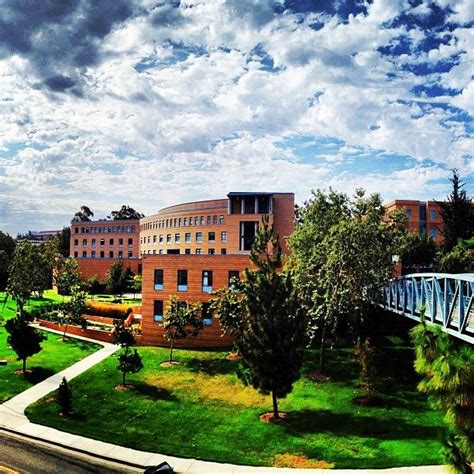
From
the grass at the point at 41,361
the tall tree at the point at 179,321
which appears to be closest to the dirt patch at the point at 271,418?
the tall tree at the point at 179,321

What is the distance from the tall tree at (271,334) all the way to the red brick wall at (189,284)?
1508 centimetres

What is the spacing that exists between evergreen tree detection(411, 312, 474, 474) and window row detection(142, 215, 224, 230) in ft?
Answer: 223

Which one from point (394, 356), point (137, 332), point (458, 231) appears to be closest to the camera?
point (394, 356)

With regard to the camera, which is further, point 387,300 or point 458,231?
point 458,231

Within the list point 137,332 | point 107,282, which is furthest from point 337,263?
point 107,282

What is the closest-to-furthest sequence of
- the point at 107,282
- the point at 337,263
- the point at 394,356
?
1. the point at 337,263
2. the point at 394,356
3. the point at 107,282

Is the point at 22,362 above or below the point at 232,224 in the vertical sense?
below

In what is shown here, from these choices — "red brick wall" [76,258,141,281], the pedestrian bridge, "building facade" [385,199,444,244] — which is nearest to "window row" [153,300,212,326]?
the pedestrian bridge

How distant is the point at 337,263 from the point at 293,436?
39.2 feet

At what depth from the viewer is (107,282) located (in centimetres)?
7656

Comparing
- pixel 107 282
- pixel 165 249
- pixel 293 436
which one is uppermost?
pixel 165 249

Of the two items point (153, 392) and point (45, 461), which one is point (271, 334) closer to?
point (153, 392)

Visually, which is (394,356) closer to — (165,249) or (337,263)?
(337,263)

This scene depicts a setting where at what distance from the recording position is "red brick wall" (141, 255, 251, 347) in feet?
137
